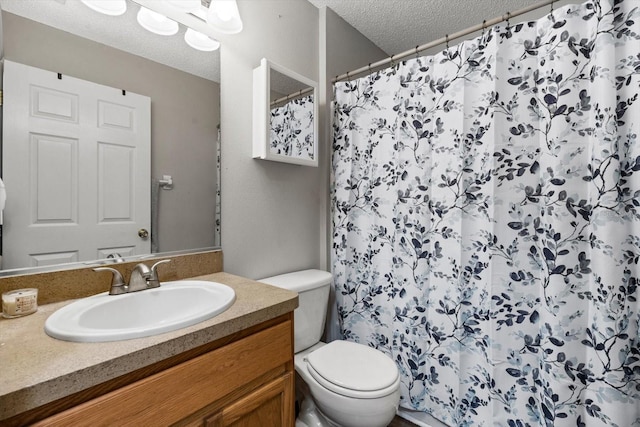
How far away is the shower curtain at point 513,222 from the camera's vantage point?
105 centimetres

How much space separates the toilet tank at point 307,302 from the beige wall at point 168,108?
1.47ft

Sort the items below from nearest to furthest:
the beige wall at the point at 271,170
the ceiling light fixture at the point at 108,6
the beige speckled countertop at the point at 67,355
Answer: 1. the beige speckled countertop at the point at 67,355
2. the ceiling light fixture at the point at 108,6
3. the beige wall at the point at 271,170

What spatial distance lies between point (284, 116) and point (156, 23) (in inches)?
26.5

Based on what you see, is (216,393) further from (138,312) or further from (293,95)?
(293,95)

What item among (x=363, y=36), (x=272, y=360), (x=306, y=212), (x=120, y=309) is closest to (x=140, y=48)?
(x=120, y=309)

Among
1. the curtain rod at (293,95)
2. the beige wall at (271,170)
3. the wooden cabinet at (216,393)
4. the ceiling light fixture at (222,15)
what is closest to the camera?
the wooden cabinet at (216,393)

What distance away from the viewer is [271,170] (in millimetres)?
1676

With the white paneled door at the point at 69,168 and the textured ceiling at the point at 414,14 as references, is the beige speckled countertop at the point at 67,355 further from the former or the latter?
the textured ceiling at the point at 414,14

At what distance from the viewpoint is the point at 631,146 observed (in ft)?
3.40

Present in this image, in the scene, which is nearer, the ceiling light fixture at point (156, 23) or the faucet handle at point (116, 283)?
the faucet handle at point (116, 283)

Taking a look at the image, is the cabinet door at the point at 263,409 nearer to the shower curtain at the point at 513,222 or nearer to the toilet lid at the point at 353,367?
the toilet lid at the point at 353,367

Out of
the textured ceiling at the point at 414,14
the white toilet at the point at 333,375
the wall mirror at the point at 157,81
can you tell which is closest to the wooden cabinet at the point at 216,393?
the white toilet at the point at 333,375

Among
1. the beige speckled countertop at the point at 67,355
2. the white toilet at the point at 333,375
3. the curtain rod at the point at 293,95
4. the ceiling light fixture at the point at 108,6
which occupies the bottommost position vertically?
the white toilet at the point at 333,375

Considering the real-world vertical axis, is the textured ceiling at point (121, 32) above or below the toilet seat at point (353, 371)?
above
